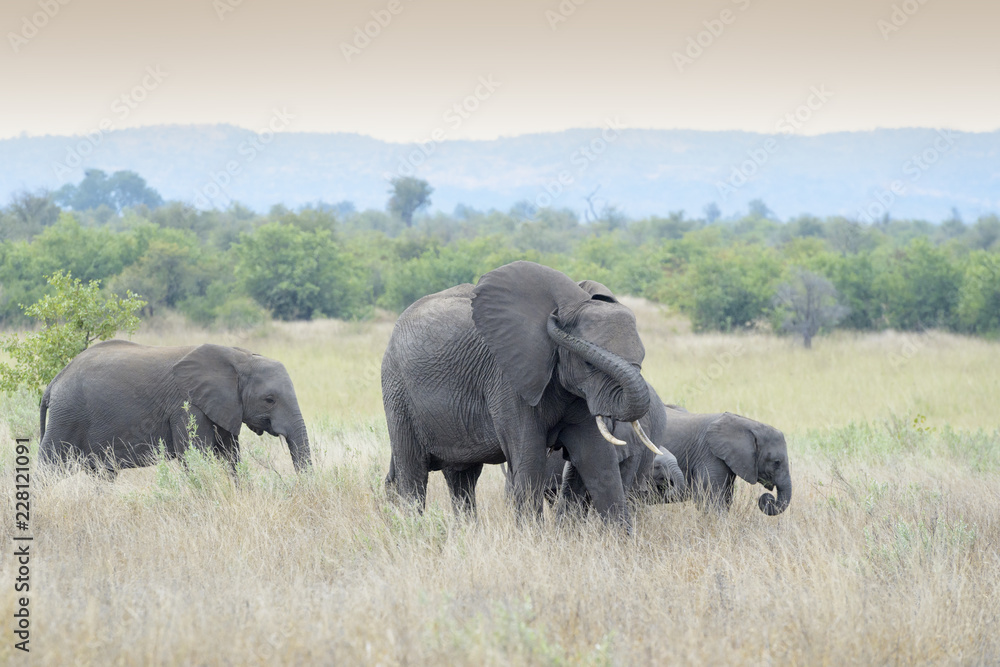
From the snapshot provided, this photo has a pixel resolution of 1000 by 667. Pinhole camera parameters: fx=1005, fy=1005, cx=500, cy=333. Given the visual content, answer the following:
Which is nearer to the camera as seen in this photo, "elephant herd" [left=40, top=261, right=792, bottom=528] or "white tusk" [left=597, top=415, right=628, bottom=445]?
"white tusk" [left=597, top=415, right=628, bottom=445]

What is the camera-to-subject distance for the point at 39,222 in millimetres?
55250

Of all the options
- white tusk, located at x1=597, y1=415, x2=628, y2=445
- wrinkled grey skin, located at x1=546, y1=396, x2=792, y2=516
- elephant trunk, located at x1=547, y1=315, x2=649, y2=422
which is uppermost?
elephant trunk, located at x1=547, y1=315, x2=649, y2=422

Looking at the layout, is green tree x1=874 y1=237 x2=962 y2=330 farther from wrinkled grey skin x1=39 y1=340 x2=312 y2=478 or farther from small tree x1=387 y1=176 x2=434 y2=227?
small tree x1=387 y1=176 x2=434 y2=227

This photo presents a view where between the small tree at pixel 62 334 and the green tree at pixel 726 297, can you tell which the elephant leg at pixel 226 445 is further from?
the green tree at pixel 726 297

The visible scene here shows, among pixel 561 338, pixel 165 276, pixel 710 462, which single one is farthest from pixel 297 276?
pixel 561 338

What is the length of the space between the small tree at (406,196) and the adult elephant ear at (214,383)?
90445 mm

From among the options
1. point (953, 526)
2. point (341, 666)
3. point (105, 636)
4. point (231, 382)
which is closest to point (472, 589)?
point (341, 666)

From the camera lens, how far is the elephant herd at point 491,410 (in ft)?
18.6

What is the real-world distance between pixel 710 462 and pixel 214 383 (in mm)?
4399

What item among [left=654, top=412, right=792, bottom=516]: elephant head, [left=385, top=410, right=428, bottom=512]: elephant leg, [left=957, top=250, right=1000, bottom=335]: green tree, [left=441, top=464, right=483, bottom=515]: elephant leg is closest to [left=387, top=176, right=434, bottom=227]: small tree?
[left=957, top=250, right=1000, bottom=335]: green tree

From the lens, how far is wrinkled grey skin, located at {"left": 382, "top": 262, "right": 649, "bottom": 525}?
17.9 feet

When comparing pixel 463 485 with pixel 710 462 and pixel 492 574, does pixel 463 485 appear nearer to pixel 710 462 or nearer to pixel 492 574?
pixel 492 574

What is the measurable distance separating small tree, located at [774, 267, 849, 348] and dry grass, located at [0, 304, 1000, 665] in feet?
54.1

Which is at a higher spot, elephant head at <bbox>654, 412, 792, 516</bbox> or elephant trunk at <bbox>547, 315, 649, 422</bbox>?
elephant trunk at <bbox>547, 315, 649, 422</bbox>
